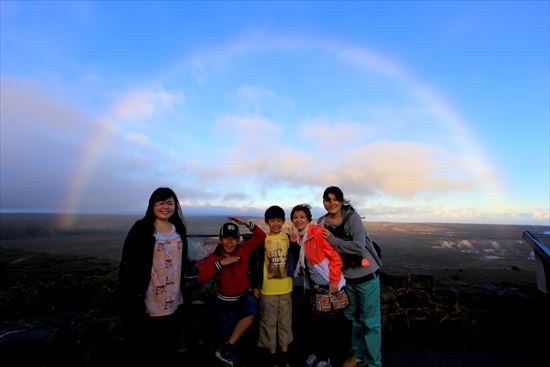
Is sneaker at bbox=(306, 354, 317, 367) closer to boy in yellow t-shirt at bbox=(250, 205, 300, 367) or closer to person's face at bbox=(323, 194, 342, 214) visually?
boy in yellow t-shirt at bbox=(250, 205, 300, 367)

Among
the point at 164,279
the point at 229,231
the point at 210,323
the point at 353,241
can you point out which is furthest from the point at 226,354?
the point at 353,241

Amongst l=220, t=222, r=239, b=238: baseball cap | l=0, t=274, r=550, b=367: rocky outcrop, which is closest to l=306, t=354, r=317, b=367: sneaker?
l=0, t=274, r=550, b=367: rocky outcrop

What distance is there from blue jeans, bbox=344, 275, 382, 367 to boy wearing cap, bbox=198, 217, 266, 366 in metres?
1.22

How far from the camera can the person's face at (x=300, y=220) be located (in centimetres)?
383

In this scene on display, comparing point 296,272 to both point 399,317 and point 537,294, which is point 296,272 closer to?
point 399,317

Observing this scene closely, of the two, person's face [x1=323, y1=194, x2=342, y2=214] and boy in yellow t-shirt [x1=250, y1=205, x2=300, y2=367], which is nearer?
boy in yellow t-shirt [x1=250, y1=205, x2=300, y2=367]

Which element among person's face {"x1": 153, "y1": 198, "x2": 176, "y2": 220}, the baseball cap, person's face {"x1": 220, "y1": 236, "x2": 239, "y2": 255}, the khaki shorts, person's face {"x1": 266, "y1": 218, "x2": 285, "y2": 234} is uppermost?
person's face {"x1": 153, "y1": 198, "x2": 176, "y2": 220}

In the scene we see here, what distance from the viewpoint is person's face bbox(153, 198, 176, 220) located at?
3146 mm

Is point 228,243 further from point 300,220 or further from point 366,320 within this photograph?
point 366,320

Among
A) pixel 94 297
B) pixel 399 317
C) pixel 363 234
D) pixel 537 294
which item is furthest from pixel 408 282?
pixel 94 297

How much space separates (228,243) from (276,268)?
67 centimetres

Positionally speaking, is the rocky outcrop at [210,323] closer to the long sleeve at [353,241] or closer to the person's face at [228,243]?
the person's face at [228,243]

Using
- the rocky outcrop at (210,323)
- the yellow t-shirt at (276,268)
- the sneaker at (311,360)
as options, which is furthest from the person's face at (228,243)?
the sneaker at (311,360)

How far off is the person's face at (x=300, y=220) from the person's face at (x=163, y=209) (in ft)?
4.94
